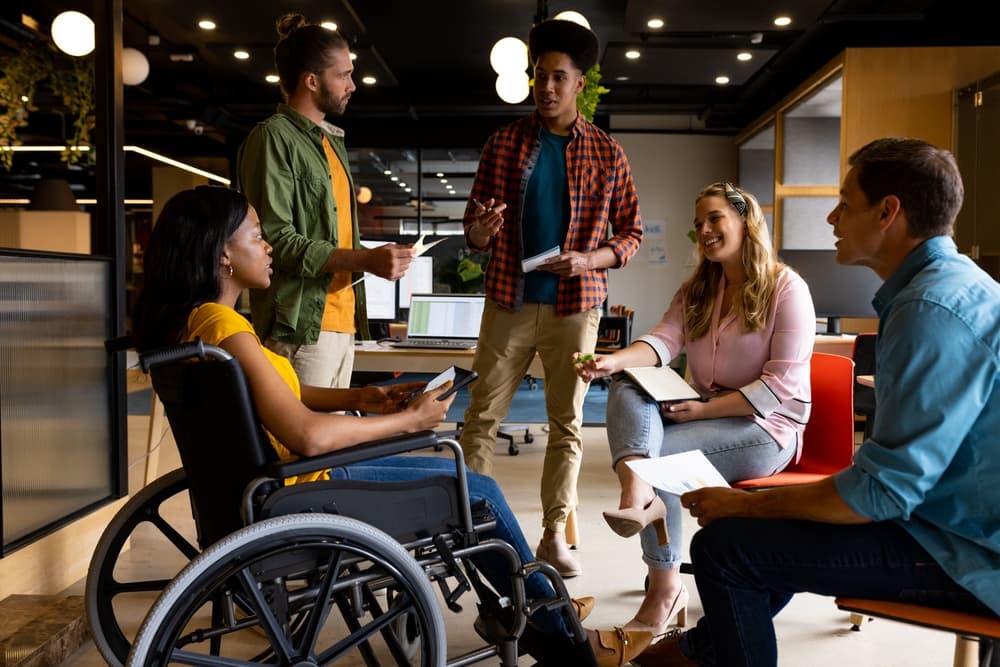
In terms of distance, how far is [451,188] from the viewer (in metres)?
11.1

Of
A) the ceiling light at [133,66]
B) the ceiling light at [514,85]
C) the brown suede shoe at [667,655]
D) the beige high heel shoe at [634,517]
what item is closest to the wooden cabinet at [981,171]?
the ceiling light at [514,85]

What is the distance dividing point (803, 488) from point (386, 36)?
7.65m

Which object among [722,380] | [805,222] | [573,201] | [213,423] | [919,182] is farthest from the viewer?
[805,222]

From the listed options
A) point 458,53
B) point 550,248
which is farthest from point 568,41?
point 458,53

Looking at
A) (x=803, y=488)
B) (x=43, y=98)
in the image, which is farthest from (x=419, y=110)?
(x=803, y=488)

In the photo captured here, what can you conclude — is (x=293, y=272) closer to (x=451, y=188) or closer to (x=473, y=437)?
(x=473, y=437)

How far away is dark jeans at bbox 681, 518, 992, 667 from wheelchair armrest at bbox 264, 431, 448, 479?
0.51 metres

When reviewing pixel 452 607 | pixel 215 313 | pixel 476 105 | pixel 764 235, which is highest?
pixel 476 105

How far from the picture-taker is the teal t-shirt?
2865 mm

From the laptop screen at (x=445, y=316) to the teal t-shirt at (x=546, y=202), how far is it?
4.33 feet

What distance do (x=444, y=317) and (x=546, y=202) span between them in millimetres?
1476

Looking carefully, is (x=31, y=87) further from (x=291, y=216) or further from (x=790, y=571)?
(x=790, y=571)

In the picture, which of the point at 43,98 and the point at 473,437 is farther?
the point at 43,98

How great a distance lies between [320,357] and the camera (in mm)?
2459
